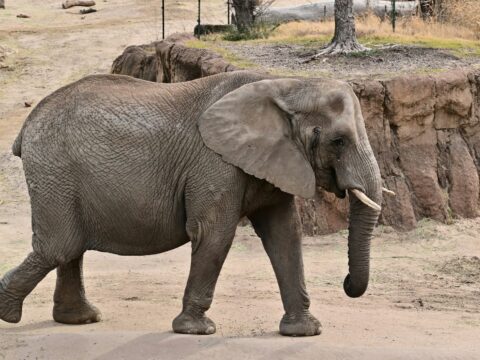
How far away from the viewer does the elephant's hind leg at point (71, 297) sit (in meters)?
10.9

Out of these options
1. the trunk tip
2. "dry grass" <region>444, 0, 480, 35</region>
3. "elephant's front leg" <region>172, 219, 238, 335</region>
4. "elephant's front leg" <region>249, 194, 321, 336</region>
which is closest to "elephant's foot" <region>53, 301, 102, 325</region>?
"elephant's front leg" <region>172, 219, 238, 335</region>

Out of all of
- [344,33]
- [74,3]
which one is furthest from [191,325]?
[74,3]

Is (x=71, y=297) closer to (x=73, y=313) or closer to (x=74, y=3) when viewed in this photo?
(x=73, y=313)

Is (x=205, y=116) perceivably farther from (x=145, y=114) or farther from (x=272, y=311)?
(x=272, y=311)

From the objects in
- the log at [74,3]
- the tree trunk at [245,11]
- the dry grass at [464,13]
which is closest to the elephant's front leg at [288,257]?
the dry grass at [464,13]

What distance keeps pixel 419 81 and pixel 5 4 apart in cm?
2307

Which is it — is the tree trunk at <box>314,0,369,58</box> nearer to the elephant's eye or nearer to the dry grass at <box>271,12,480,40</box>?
the dry grass at <box>271,12,480,40</box>

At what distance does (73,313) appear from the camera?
35.8 ft

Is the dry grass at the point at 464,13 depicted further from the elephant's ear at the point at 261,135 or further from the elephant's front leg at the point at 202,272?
the elephant's front leg at the point at 202,272

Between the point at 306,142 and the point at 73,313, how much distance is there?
274 cm

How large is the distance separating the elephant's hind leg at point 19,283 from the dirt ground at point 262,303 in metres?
0.18

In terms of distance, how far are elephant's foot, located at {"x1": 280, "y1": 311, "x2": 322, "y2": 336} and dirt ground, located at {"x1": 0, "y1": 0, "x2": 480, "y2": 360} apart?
81 mm

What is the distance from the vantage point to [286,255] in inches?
401

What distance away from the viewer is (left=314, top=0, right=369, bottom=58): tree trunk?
57.9ft
